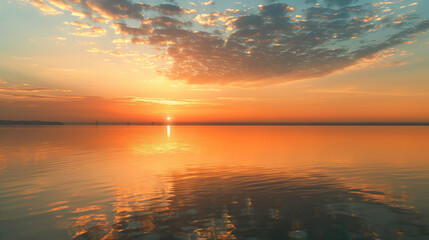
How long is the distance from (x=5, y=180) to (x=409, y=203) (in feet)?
103

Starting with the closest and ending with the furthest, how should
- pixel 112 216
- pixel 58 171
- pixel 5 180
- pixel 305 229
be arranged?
pixel 305 229 → pixel 112 216 → pixel 5 180 → pixel 58 171

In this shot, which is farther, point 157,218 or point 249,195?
point 249,195

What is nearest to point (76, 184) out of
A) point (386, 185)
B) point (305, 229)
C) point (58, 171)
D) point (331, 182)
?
point (58, 171)

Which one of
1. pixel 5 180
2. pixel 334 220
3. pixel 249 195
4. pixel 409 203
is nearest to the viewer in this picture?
pixel 334 220

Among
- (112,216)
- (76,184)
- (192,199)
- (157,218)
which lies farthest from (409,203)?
(76,184)

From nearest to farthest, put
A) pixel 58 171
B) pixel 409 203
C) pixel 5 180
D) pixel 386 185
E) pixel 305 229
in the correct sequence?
1. pixel 305 229
2. pixel 409 203
3. pixel 386 185
4. pixel 5 180
5. pixel 58 171

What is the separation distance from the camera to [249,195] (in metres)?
17.8

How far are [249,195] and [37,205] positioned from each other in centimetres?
1354

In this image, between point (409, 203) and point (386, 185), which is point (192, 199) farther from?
point (386, 185)

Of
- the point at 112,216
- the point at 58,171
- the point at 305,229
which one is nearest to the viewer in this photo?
the point at 305,229

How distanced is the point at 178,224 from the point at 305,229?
5939 millimetres

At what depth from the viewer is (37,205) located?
52.6ft

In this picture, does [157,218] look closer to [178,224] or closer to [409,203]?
[178,224]

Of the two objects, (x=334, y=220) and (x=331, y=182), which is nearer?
(x=334, y=220)
